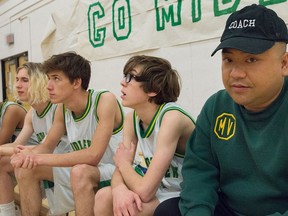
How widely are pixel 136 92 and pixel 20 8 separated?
13.7ft

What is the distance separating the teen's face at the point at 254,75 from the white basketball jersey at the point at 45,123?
1610 millimetres

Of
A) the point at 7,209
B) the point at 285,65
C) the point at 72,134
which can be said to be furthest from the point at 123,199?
the point at 7,209

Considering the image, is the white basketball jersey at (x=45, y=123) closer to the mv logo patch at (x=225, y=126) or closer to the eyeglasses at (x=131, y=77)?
the eyeglasses at (x=131, y=77)

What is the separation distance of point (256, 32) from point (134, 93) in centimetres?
74

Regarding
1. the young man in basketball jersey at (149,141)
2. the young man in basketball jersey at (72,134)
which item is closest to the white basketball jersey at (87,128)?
the young man in basketball jersey at (72,134)

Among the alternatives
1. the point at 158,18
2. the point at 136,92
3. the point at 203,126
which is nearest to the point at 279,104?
the point at 203,126

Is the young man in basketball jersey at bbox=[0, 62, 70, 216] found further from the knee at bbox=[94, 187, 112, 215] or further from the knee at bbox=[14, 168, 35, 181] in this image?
the knee at bbox=[94, 187, 112, 215]

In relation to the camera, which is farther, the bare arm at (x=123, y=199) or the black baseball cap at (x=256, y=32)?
the bare arm at (x=123, y=199)

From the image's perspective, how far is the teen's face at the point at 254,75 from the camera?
3.46 ft

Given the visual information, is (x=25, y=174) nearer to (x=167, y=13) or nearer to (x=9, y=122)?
(x=9, y=122)

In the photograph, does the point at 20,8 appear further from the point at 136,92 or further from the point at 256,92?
the point at 256,92

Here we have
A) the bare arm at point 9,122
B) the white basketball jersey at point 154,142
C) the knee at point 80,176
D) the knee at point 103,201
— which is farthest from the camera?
the bare arm at point 9,122

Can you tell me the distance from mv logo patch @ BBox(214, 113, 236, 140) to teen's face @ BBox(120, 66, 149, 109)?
0.48 metres

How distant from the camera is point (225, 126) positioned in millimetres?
1252
